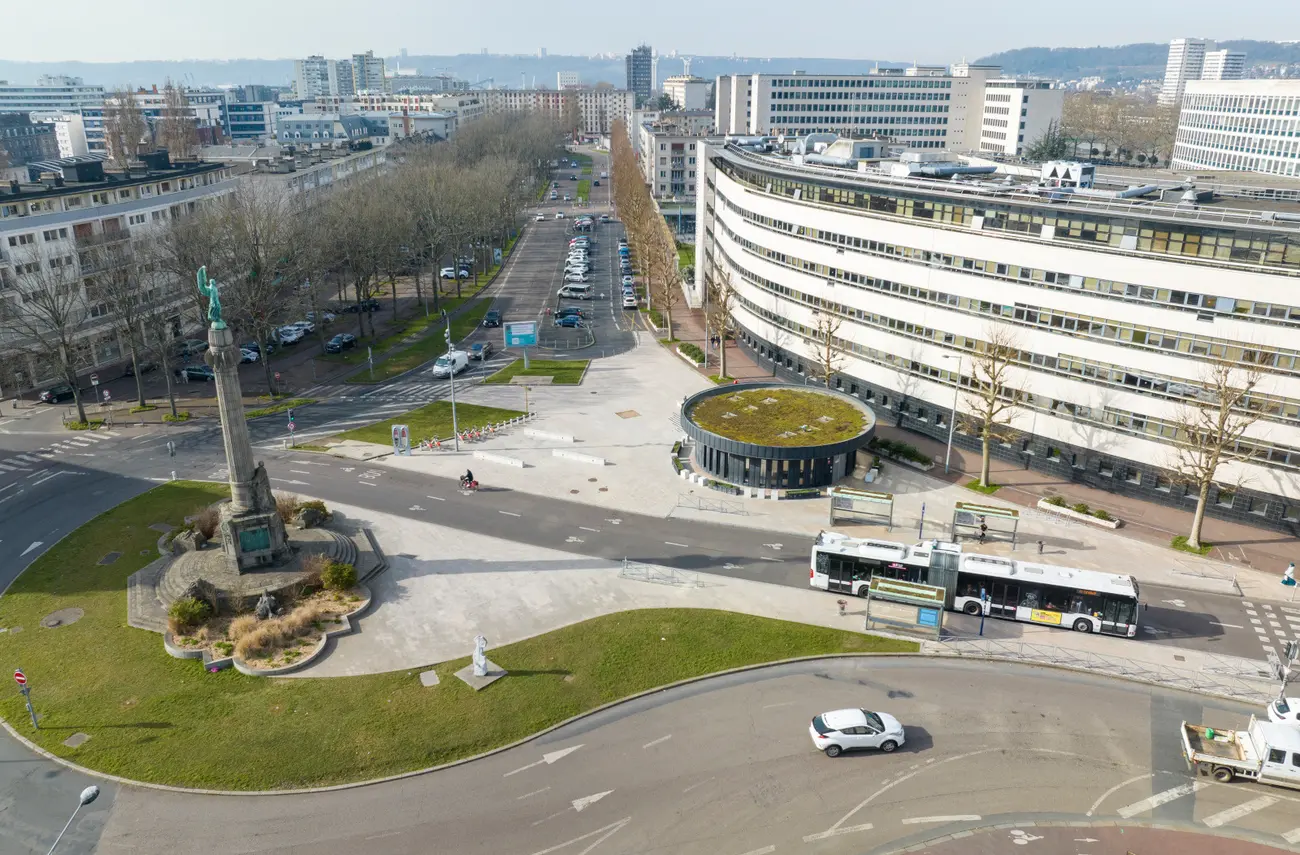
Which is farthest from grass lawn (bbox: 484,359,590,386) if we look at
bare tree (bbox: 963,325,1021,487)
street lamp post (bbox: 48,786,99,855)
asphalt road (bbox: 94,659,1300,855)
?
street lamp post (bbox: 48,786,99,855)

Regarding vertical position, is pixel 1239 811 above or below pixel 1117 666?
below

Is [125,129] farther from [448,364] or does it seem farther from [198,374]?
[448,364]

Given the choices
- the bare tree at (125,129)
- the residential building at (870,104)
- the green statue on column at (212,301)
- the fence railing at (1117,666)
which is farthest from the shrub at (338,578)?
the residential building at (870,104)

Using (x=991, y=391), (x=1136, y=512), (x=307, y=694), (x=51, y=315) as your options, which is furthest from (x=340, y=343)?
(x=1136, y=512)

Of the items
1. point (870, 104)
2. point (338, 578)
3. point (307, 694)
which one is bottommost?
point (307, 694)

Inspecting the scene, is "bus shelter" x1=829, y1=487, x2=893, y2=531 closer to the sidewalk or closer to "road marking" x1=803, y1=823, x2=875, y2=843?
the sidewalk

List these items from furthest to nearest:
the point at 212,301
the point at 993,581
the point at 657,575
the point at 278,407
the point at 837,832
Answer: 1. the point at 278,407
2. the point at 657,575
3. the point at 993,581
4. the point at 212,301
5. the point at 837,832
